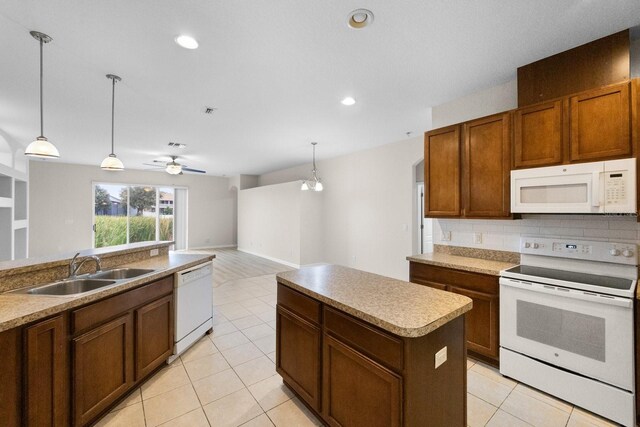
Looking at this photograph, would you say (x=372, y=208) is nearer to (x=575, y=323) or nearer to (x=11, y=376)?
(x=575, y=323)

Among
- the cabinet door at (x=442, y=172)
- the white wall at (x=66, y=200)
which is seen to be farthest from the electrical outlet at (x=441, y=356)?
the white wall at (x=66, y=200)

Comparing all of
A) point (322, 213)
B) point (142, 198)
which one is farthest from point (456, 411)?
point (142, 198)

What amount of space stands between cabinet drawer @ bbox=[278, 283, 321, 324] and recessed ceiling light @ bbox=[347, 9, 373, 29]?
77.6 inches

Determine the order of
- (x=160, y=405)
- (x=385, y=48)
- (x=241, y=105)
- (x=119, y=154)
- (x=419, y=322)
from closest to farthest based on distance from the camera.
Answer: (x=419, y=322) < (x=160, y=405) < (x=385, y=48) < (x=241, y=105) < (x=119, y=154)

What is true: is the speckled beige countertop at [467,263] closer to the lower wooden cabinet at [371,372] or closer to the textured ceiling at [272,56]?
the lower wooden cabinet at [371,372]

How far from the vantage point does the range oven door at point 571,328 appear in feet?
5.86

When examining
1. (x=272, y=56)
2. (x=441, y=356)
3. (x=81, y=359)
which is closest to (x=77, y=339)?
(x=81, y=359)

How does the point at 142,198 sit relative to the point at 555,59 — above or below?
below

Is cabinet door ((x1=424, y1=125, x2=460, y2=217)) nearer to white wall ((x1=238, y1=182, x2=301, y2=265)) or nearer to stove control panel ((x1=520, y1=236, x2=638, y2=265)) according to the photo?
stove control panel ((x1=520, y1=236, x2=638, y2=265))

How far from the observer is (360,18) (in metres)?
1.87

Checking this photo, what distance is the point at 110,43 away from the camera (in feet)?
7.06

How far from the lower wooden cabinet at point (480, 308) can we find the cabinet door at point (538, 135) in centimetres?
112

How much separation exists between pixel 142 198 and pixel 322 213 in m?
6.16

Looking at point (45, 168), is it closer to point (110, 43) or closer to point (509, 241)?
point (110, 43)
